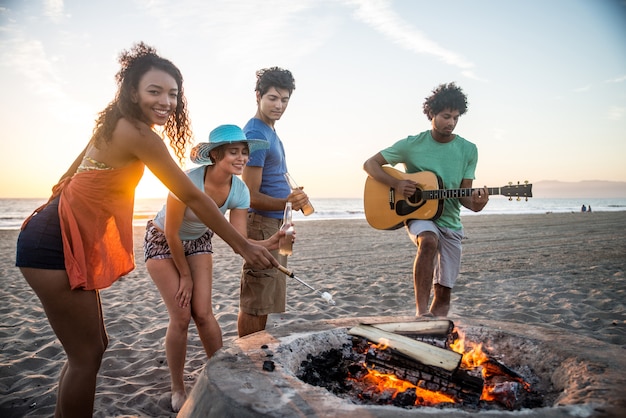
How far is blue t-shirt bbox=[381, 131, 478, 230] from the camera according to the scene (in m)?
4.11

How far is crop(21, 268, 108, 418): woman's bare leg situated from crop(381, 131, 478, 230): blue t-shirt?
10.4 ft

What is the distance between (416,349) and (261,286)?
1672mm

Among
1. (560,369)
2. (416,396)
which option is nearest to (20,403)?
(416,396)

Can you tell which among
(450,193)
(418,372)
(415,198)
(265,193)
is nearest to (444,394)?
(418,372)

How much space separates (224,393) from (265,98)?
8.23ft

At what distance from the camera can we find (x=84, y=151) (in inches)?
89.3

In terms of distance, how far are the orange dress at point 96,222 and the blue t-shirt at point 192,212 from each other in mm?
678

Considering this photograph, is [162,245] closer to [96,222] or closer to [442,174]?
[96,222]

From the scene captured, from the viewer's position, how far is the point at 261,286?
134 inches

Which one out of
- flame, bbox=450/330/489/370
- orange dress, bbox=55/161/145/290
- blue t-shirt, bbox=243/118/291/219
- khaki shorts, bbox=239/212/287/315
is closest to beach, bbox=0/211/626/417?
flame, bbox=450/330/489/370

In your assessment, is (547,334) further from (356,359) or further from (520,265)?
(520,265)

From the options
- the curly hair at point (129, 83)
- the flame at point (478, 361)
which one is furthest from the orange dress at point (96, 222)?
the flame at point (478, 361)

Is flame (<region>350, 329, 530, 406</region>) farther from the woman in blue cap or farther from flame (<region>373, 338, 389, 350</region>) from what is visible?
the woman in blue cap

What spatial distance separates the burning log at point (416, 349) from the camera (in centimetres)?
190
